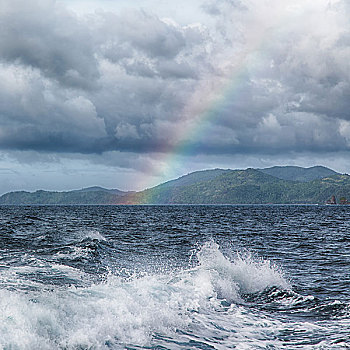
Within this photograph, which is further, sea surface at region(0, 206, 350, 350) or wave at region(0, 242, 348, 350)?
sea surface at region(0, 206, 350, 350)

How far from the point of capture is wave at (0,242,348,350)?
9453 millimetres

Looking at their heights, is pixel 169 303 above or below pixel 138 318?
below

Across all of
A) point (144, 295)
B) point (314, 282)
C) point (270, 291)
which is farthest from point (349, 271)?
point (144, 295)

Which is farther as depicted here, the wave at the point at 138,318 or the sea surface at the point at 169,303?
the sea surface at the point at 169,303

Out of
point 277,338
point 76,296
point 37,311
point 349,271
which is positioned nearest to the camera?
point 37,311

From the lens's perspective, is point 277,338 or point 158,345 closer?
point 158,345

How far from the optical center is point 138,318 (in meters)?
11.6

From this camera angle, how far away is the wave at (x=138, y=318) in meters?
9.45

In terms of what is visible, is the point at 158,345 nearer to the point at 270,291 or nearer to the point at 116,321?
the point at 116,321

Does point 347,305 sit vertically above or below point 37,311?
below

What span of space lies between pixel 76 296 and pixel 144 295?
2427mm

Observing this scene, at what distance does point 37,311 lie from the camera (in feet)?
32.7

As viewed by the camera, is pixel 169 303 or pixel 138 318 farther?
pixel 169 303

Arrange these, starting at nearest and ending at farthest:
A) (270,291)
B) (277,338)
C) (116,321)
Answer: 1. (116,321)
2. (277,338)
3. (270,291)
